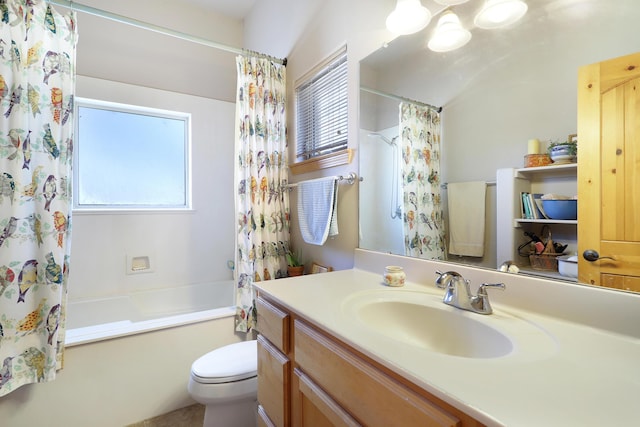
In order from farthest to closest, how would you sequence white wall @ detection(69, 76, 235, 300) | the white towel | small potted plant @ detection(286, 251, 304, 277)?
1. white wall @ detection(69, 76, 235, 300)
2. small potted plant @ detection(286, 251, 304, 277)
3. the white towel

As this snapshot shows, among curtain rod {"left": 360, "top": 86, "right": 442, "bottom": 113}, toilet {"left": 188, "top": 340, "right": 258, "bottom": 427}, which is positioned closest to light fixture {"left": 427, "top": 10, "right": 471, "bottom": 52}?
curtain rod {"left": 360, "top": 86, "right": 442, "bottom": 113}

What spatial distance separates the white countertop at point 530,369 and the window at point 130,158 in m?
2.22

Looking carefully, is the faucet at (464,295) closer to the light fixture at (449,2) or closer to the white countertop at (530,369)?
the white countertop at (530,369)

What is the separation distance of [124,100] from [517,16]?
261 centimetres

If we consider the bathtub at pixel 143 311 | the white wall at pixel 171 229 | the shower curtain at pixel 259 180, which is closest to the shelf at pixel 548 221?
the shower curtain at pixel 259 180

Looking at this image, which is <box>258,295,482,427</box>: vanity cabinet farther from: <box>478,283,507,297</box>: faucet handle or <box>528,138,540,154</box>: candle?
<box>528,138,540,154</box>: candle

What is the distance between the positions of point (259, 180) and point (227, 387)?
1191mm

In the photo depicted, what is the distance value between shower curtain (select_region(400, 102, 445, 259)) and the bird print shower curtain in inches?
65.9

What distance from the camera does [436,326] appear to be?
923mm

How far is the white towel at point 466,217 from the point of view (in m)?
1.02

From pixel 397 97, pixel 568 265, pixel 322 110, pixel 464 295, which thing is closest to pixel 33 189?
pixel 322 110

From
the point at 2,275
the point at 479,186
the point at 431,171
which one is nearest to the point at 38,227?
the point at 2,275

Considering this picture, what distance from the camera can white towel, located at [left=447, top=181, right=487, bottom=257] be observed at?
1.02 meters

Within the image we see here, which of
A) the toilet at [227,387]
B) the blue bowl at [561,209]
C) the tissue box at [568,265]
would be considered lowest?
the toilet at [227,387]
